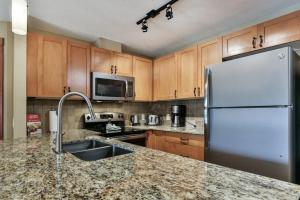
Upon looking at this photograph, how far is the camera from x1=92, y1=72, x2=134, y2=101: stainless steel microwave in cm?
284

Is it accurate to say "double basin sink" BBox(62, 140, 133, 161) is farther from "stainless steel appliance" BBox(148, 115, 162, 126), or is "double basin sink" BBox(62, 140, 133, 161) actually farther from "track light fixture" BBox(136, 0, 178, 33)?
"stainless steel appliance" BBox(148, 115, 162, 126)

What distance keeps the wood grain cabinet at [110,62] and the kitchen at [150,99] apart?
0.05ft

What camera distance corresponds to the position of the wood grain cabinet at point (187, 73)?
2.85m

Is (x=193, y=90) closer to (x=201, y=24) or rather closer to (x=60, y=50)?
(x=201, y=24)

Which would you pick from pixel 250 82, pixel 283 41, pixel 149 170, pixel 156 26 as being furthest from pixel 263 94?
pixel 156 26

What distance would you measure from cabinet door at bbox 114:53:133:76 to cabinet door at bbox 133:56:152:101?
108 millimetres

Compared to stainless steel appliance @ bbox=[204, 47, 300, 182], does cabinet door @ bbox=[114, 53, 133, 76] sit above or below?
above

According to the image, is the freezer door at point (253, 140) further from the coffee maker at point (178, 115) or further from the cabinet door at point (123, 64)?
the cabinet door at point (123, 64)

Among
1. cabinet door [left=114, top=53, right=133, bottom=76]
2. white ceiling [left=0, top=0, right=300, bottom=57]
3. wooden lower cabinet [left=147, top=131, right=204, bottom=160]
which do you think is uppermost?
white ceiling [left=0, top=0, right=300, bottom=57]

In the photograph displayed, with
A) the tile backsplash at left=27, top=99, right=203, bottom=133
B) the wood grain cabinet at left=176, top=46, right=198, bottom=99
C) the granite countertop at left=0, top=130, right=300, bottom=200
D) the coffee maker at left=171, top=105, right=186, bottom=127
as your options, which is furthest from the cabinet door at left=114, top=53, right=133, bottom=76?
the granite countertop at left=0, top=130, right=300, bottom=200

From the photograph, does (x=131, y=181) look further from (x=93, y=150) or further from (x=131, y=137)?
(x=131, y=137)

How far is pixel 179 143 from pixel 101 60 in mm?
1775

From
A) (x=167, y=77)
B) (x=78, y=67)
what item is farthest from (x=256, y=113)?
(x=78, y=67)

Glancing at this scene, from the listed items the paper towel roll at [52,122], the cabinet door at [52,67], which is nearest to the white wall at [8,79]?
the cabinet door at [52,67]
